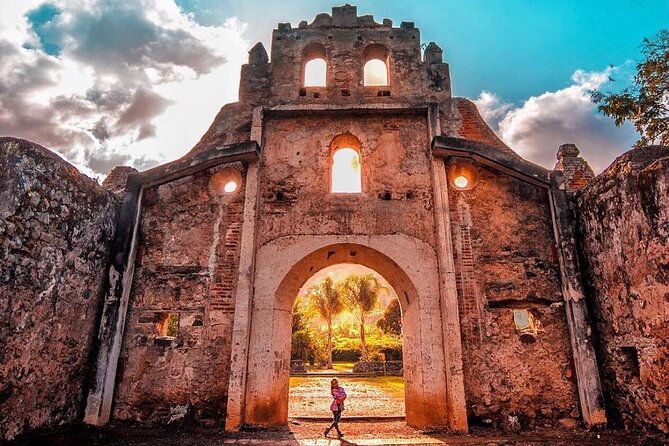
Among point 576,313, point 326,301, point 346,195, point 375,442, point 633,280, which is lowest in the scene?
point 375,442

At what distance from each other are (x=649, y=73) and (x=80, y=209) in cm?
1237

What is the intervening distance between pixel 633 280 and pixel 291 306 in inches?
230

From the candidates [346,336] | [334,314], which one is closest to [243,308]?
[334,314]

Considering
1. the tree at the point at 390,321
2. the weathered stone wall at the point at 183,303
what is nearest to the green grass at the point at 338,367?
the tree at the point at 390,321

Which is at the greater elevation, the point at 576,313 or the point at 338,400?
the point at 576,313

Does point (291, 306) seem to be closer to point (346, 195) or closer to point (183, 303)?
point (183, 303)

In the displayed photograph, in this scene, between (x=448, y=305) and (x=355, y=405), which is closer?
(x=448, y=305)

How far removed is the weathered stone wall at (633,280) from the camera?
563 cm

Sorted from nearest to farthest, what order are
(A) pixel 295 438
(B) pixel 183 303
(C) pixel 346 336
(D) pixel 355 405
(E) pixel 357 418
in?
(A) pixel 295 438 → (B) pixel 183 303 → (E) pixel 357 418 → (D) pixel 355 405 → (C) pixel 346 336

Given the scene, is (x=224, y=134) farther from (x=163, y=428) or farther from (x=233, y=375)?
(x=163, y=428)

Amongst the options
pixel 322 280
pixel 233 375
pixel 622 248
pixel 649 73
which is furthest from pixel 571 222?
pixel 322 280

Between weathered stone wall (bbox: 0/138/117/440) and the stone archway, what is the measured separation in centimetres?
280

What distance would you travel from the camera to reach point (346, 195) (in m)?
8.16

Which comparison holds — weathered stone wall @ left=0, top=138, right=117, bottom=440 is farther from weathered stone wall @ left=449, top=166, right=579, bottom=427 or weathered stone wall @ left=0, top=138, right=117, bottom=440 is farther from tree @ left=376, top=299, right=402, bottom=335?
tree @ left=376, top=299, right=402, bottom=335
